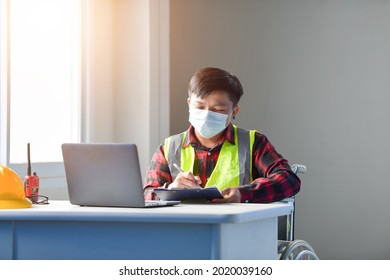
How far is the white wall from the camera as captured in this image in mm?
5641

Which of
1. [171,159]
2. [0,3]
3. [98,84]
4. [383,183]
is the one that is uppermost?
[0,3]

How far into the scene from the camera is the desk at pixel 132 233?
2410 mm

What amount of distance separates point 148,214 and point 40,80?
2.39 metres

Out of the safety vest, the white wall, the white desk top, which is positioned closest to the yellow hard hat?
the white desk top

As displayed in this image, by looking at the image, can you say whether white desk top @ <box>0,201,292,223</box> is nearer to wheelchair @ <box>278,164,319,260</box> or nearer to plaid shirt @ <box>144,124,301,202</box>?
wheelchair @ <box>278,164,319,260</box>

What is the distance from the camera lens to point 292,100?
18.9 feet

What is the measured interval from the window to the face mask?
130cm

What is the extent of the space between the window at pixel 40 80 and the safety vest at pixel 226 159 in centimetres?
119

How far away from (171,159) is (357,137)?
2711mm

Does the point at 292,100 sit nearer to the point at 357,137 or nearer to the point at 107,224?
the point at 357,137

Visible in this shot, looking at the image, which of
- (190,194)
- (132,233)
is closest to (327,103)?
(190,194)

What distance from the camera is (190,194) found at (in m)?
2.92

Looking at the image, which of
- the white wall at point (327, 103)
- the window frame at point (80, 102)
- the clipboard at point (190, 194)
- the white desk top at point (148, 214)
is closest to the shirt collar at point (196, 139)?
the clipboard at point (190, 194)
